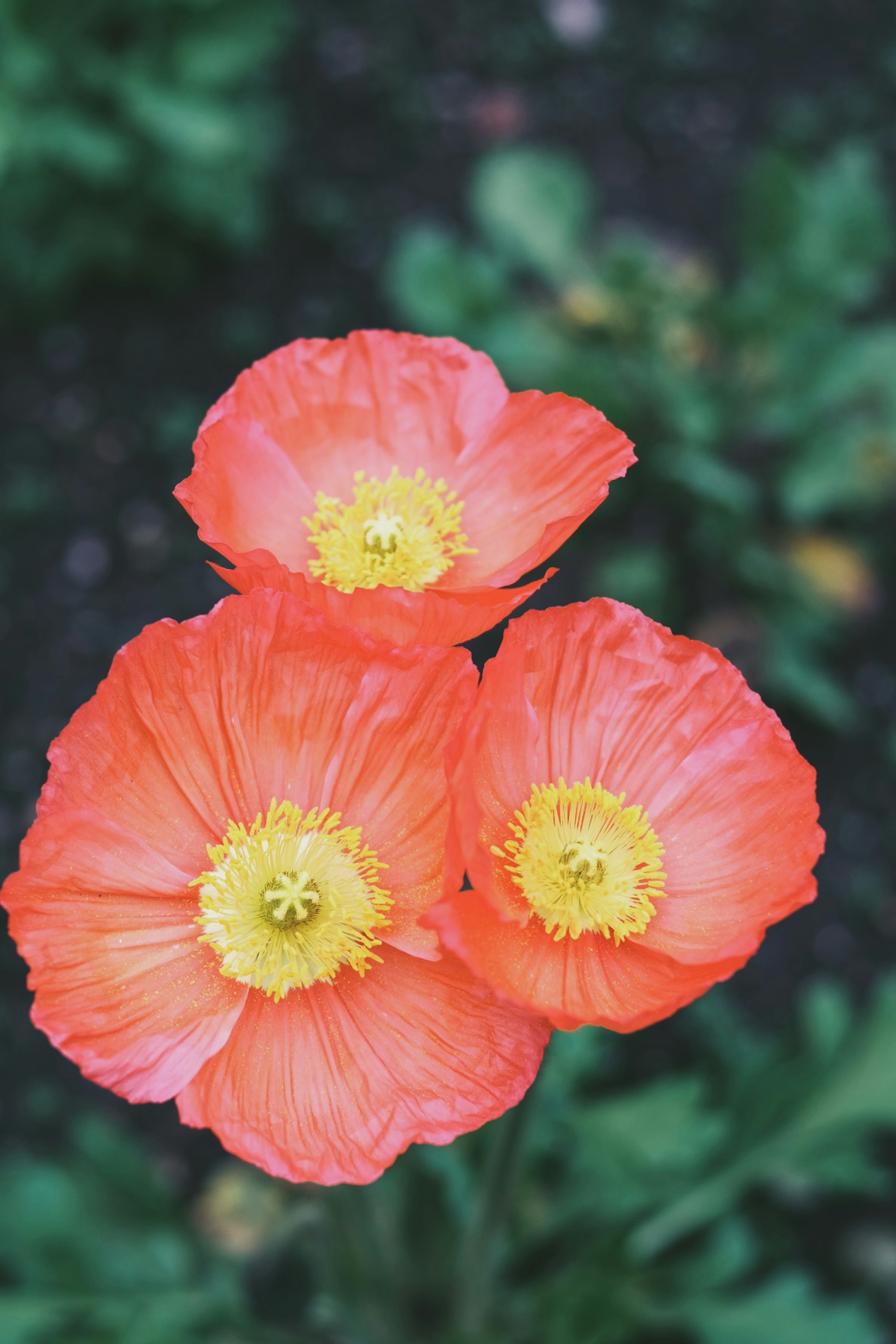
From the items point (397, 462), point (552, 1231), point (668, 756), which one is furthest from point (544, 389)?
point (668, 756)

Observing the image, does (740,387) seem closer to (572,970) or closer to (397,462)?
(397,462)

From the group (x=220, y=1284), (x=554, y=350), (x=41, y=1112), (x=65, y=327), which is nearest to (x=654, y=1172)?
(x=220, y=1284)

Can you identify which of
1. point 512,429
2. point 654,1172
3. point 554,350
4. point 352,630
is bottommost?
point 654,1172

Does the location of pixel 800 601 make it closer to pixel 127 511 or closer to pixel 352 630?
pixel 127 511

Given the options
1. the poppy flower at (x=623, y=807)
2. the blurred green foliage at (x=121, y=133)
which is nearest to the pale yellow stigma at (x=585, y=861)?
the poppy flower at (x=623, y=807)

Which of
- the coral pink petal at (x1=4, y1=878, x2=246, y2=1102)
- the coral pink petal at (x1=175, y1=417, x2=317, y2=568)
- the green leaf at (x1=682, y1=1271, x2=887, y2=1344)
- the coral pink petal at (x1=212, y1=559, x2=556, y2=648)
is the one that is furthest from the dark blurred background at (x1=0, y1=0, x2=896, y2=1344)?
the coral pink petal at (x1=175, y1=417, x2=317, y2=568)

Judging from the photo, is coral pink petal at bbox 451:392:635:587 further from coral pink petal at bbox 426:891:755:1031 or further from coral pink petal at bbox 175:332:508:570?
coral pink petal at bbox 426:891:755:1031
